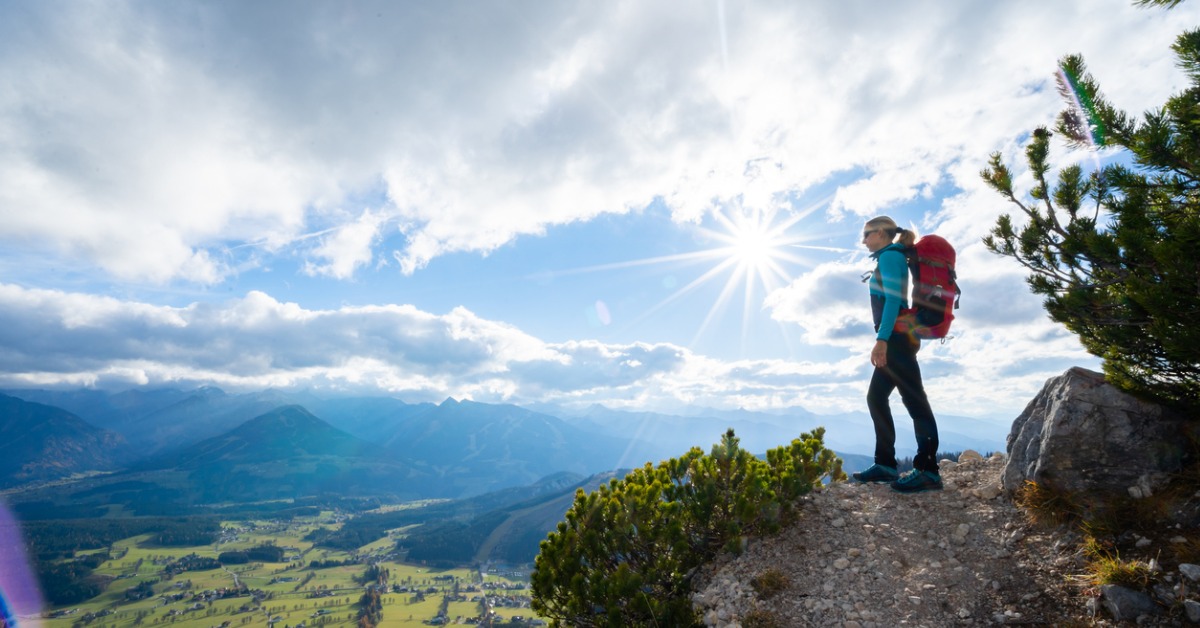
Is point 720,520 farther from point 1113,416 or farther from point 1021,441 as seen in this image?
point 1113,416

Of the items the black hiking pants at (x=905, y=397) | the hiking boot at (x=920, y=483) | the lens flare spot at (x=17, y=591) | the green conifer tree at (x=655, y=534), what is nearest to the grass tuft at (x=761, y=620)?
the green conifer tree at (x=655, y=534)

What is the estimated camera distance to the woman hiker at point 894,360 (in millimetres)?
7375

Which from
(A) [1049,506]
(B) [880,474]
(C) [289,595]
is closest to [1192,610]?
(A) [1049,506]

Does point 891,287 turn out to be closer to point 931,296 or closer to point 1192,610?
point 931,296

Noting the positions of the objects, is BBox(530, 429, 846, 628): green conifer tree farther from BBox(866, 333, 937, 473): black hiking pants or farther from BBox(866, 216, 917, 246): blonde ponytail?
BBox(866, 216, 917, 246): blonde ponytail

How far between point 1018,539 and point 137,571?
262237 mm

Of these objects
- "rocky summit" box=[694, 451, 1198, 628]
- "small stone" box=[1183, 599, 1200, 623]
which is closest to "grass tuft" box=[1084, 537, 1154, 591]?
"rocky summit" box=[694, 451, 1198, 628]

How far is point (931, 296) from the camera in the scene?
7.53m

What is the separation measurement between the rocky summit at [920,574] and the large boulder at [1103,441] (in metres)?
0.74

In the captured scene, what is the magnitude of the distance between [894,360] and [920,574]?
2931 mm

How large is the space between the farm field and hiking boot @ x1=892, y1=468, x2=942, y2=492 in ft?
416

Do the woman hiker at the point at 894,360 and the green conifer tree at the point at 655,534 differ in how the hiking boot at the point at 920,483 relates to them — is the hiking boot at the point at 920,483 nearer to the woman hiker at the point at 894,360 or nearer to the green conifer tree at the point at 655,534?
the woman hiker at the point at 894,360

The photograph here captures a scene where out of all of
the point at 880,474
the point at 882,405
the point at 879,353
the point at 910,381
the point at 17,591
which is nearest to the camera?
the point at 879,353

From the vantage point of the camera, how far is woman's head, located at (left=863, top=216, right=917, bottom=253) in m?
8.01
